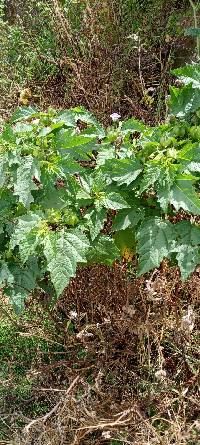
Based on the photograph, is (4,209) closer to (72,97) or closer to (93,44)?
(72,97)

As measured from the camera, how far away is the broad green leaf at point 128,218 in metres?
2.00

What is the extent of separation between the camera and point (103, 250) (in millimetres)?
2057

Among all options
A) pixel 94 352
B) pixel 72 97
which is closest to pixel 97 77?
pixel 72 97

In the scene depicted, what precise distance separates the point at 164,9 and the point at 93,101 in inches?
65.9

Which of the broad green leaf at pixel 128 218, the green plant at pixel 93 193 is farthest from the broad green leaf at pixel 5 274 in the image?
the broad green leaf at pixel 128 218

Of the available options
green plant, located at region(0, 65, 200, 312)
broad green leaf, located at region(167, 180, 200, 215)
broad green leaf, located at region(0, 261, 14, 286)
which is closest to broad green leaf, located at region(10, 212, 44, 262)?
green plant, located at region(0, 65, 200, 312)

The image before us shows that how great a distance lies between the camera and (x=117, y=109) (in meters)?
4.39

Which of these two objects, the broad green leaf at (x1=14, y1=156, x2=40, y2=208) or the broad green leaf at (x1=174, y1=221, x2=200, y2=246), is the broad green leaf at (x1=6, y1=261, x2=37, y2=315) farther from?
the broad green leaf at (x1=174, y1=221, x2=200, y2=246)

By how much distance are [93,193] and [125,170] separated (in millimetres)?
160

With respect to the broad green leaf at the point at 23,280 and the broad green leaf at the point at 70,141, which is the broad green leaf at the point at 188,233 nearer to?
the broad green leaf at the point at 70,141

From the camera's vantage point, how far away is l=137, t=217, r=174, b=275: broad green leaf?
1.91 m

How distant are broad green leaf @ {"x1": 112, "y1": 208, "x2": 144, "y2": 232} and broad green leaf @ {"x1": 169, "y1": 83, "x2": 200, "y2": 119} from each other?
0.37 metres

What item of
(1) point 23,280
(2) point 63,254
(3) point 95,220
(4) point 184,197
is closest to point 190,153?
(4) point 184,197

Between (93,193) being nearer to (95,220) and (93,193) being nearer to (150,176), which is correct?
(95,220)
